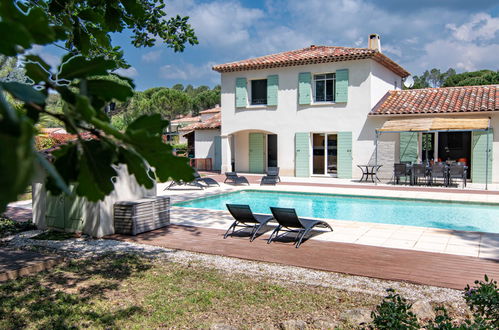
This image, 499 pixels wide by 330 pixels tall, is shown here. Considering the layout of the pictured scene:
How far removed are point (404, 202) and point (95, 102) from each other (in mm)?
14589

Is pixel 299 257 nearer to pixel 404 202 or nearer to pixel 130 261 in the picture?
pixel 130 261

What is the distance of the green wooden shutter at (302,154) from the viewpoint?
2153cm

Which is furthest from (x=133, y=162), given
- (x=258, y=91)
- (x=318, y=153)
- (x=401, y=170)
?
(x=258, y=91)

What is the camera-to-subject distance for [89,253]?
731cm

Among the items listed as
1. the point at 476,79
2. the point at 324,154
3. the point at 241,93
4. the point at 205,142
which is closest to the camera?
the point at 324,154

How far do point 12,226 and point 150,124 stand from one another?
32.9ft

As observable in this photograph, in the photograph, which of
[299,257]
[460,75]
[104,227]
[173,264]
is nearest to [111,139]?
[173,264]

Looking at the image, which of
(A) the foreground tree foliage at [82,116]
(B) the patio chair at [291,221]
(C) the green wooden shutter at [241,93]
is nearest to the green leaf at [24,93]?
(A) the foreground tree foliage at [82,116]

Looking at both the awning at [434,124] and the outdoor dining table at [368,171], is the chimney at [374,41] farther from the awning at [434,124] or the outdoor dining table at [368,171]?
the outdoor dining table at [368,171]

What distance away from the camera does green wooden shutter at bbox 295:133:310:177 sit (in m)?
21.5

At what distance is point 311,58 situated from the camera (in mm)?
20688

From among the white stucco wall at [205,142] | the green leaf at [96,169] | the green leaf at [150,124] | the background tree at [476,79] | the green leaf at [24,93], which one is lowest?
the green leaf at [96,169]

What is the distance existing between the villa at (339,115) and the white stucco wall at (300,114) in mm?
49

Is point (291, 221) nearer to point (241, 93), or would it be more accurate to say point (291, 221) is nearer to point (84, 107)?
point (84, 107)
